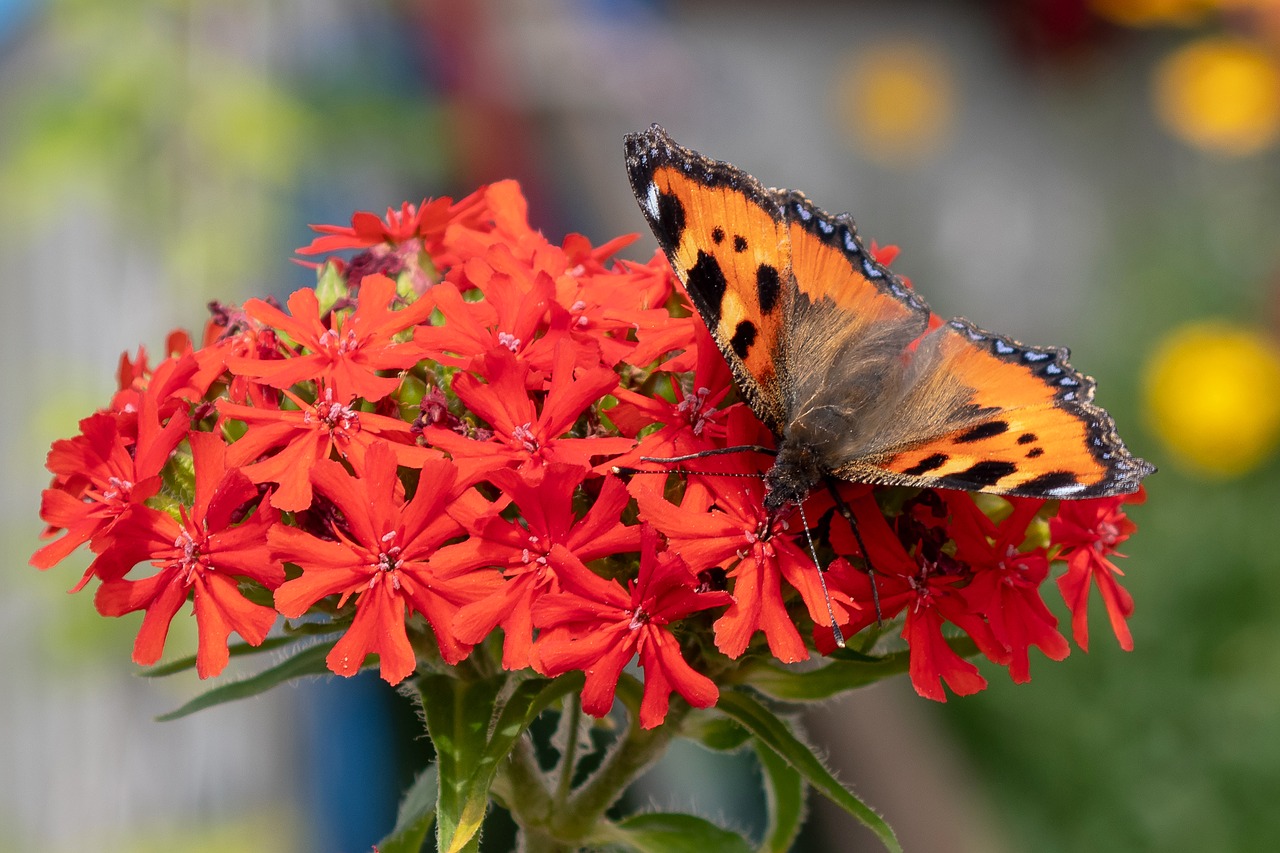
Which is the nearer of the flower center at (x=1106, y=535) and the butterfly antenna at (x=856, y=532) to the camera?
the butterfly antenna at (x=856, y=532)

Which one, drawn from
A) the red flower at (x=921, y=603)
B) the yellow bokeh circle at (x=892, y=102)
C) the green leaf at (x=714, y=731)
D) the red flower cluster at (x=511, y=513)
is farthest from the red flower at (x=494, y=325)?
the yellow bokeh circle at (x=892, y=102)

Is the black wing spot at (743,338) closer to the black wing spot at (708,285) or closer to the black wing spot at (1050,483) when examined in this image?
the black wing spot at (708,285)

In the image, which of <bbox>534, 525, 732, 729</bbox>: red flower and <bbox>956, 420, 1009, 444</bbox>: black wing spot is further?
<bbox>956, 420, 1009, 444</bbox>: black wing spot

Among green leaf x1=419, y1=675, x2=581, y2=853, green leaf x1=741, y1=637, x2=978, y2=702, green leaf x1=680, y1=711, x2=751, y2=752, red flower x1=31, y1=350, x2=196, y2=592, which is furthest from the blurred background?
red flower x1=31, y1=350, x2=196, y2=592

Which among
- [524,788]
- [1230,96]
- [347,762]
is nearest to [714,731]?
[524,788]

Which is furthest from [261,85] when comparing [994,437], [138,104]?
[994,437]

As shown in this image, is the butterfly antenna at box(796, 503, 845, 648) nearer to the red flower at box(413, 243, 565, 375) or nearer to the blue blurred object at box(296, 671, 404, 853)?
the red flower at box(413, 243, 565, 375)

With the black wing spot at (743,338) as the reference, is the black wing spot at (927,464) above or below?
below
